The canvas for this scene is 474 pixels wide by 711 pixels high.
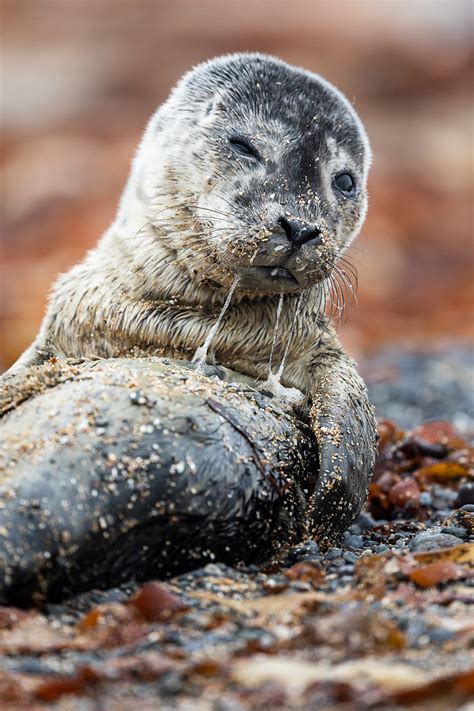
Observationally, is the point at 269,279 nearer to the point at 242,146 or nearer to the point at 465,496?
the point at 242,146

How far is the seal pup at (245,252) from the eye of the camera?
486 centimetres

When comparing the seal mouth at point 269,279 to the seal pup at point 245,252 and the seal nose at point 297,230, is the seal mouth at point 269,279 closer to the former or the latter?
the seal pup at point 245,252

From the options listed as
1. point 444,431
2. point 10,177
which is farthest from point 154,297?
point 10,177

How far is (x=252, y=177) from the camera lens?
5.12 meters

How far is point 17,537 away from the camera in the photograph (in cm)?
368

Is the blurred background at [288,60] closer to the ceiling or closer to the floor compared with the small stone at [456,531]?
closer to the ceiling

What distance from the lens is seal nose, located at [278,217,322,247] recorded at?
4750 millimetres

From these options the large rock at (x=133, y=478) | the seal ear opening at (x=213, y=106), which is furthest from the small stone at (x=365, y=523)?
the seal ear opening at (x=213, y=106)

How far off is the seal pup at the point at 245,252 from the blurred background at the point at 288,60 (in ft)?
26.9

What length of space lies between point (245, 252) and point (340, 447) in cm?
98

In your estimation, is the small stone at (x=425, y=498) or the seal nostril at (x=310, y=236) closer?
the seal nostril at (x=310, y=236)

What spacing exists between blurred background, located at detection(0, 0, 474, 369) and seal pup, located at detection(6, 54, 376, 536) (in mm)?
8190

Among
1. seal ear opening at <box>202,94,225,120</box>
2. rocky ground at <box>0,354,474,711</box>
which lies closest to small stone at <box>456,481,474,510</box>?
rocky ground at <box>0,354,474,711</box>

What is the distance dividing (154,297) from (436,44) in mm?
34871
